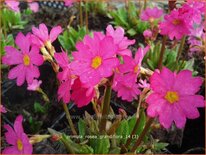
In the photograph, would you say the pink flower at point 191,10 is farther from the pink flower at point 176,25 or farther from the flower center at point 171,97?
the flower center at point 171,97

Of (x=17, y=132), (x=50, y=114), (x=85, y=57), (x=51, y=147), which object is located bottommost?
(x=50, y=114)

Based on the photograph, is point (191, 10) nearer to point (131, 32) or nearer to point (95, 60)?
point (95, 60)

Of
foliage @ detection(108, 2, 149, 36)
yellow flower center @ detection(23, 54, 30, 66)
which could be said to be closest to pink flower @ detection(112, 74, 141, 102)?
yellow flower center @ detection(23, 54, 30, 66)

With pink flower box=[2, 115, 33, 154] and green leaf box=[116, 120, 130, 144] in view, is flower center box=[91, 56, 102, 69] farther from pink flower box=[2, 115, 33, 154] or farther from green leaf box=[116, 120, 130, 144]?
green leaf box=[116, 120, 130, 144]

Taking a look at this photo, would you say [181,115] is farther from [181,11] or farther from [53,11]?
[53,11]

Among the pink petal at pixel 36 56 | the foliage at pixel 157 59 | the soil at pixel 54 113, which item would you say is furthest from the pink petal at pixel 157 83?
the foliage at pixel 157 59

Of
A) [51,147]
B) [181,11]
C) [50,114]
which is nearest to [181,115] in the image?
[181,11]
